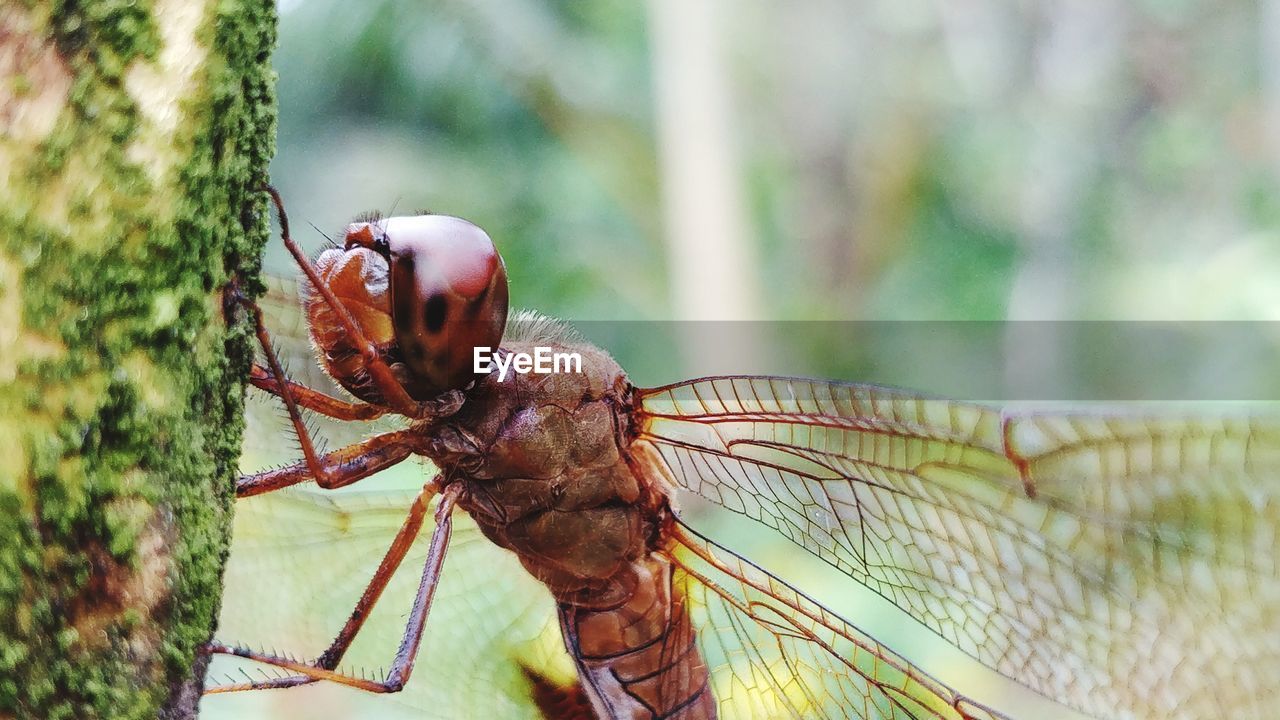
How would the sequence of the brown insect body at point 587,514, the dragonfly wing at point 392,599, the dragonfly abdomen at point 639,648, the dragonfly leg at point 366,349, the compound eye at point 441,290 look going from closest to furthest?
the dragonfly leg at point 366,349, the compound eye at point 441,290, the brown insect body at point 587,514, the dragonfly abdomen at point 639,648, the dragonfly wing at point 392,599

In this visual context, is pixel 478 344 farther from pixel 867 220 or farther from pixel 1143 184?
pixel 1143 184

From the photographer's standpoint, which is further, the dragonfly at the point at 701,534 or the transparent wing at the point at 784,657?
the transparent wing at the point at 784,657

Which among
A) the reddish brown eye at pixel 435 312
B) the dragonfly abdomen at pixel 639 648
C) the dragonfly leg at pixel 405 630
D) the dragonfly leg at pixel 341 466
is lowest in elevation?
the dragonfly abdomen at pixel 639 648

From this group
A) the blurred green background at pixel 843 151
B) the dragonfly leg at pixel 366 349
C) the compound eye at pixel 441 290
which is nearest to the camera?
the dragonfly leg at pixel 366 349

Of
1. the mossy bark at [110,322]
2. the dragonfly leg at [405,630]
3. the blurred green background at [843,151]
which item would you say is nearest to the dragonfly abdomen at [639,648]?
the dragonfly leg at [405,630]

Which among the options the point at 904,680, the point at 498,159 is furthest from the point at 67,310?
the point at 498,159

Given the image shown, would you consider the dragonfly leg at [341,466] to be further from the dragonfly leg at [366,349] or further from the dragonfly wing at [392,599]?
the dragonfly wing at [392,599]

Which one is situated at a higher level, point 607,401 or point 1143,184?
point 1143,184
